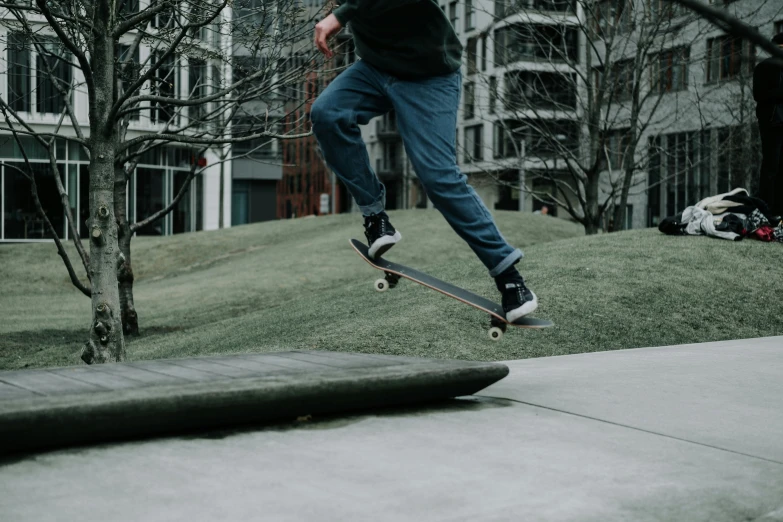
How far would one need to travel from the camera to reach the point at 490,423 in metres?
3.97

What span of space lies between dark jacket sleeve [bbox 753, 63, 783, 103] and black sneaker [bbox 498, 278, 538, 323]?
319 inches

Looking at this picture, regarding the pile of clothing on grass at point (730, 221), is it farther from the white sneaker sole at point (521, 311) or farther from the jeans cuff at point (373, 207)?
the jeans cuff at point (373, 207)

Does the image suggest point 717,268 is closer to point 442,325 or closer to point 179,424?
point 442,325

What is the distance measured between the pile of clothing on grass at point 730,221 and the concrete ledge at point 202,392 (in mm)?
9114

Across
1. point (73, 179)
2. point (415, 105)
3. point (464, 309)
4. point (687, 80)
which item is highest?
point (687, 80)

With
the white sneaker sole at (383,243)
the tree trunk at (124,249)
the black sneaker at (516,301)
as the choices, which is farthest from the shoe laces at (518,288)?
the tree trunk at (124,249)

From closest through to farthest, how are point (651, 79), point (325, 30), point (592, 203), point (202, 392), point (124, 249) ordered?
1. point (202, 392)
2. point (325, 30)
3. point (124, 249)
4. point (651, 79)
5. point (592, 203)

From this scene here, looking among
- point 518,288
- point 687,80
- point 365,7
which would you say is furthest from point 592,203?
point 365,7

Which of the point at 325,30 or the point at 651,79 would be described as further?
the point at 651,79

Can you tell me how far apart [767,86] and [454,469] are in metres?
10.6

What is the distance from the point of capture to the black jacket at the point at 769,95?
478 inches

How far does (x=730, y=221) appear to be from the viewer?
41.8 ft

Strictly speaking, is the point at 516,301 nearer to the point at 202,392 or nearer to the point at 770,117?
the point at 202,392

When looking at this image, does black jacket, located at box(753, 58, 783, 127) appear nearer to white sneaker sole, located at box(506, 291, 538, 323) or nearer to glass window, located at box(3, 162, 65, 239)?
white sneaker sole, located at box(506, 291, 538, 323)
